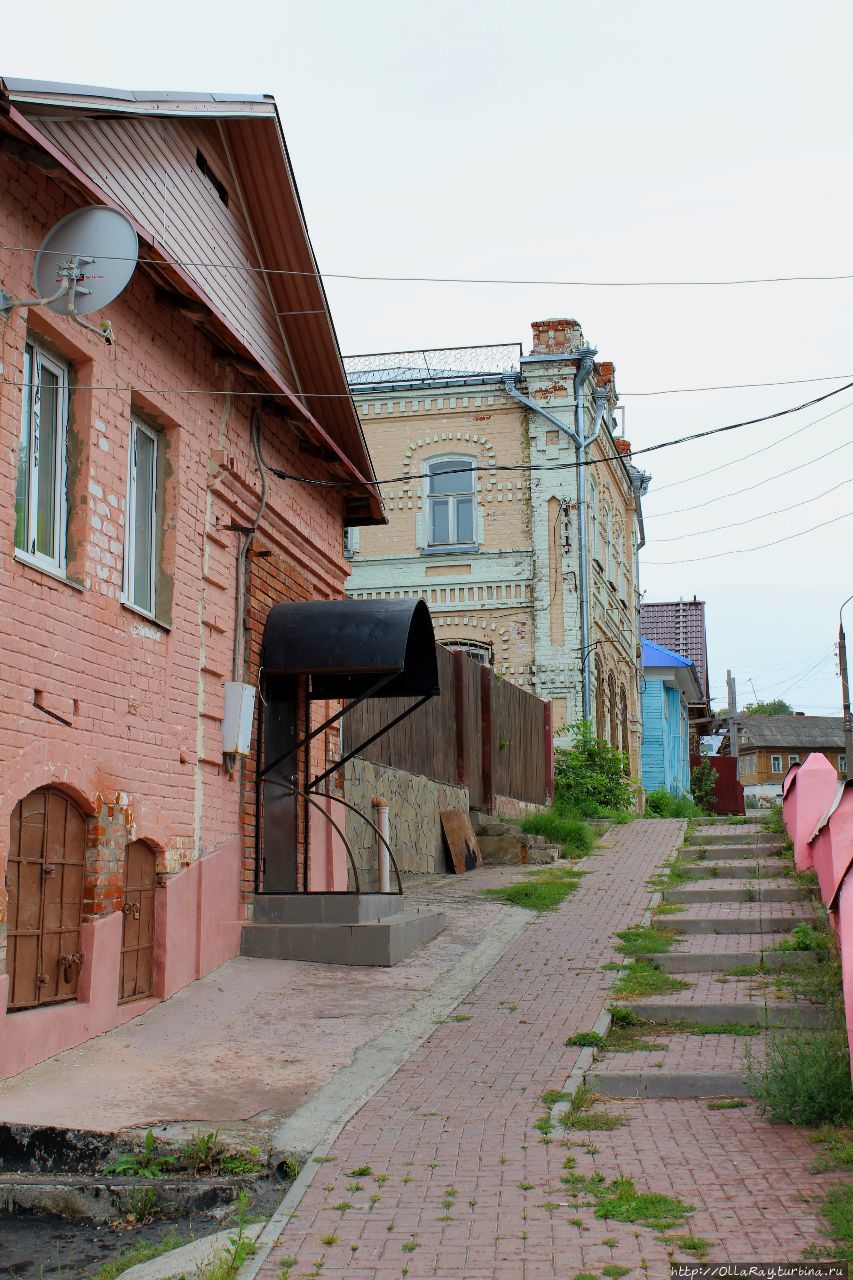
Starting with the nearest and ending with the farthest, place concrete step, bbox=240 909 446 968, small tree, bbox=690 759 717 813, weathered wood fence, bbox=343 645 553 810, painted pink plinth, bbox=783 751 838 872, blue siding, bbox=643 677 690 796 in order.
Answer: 1. concrete step, bbox=240 909 446 968
2. painted pink plinth, bbox=783 751 838 872
3. weathered wood fence, bbox=343 645 553 810
4. small tree, bbox=690 759 717 813
5. blue siding, bbox=643 677 690 796

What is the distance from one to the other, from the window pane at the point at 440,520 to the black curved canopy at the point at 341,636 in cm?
1286

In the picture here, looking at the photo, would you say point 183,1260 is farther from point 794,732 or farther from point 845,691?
point 794,732

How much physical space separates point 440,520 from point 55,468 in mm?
16437

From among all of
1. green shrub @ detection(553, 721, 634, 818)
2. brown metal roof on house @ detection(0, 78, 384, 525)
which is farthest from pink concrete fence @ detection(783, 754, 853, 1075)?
green shrub @ detection(553, 721, 634, 818)

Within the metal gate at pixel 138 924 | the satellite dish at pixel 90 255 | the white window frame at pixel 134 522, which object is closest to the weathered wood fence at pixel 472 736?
the white window frame at pixel 134 522

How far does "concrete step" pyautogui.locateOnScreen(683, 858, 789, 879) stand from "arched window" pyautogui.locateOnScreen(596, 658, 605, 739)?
9756mm

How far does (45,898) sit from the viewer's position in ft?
23.6

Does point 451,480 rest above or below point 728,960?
above

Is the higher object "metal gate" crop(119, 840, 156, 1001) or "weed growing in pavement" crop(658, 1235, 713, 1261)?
"metal gate" crop(119, 840, 156, 1001)

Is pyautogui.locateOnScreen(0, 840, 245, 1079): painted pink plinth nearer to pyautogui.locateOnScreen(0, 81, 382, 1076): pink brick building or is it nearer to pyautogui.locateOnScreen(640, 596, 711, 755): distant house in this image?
pyautogui.locateOnScreen(0, 81, 382, 1076): pink brick building

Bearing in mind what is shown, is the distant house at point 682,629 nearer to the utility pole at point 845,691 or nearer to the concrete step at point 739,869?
the utility pole at point 845,691

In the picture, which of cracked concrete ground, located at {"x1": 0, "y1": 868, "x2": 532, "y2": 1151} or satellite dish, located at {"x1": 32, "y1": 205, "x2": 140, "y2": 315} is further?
satellite dish, located at {"x1": 32, "y1": 205, "x2": 140, "y2": 315}

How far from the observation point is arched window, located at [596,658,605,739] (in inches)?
952

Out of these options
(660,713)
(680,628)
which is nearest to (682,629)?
(680,628)
